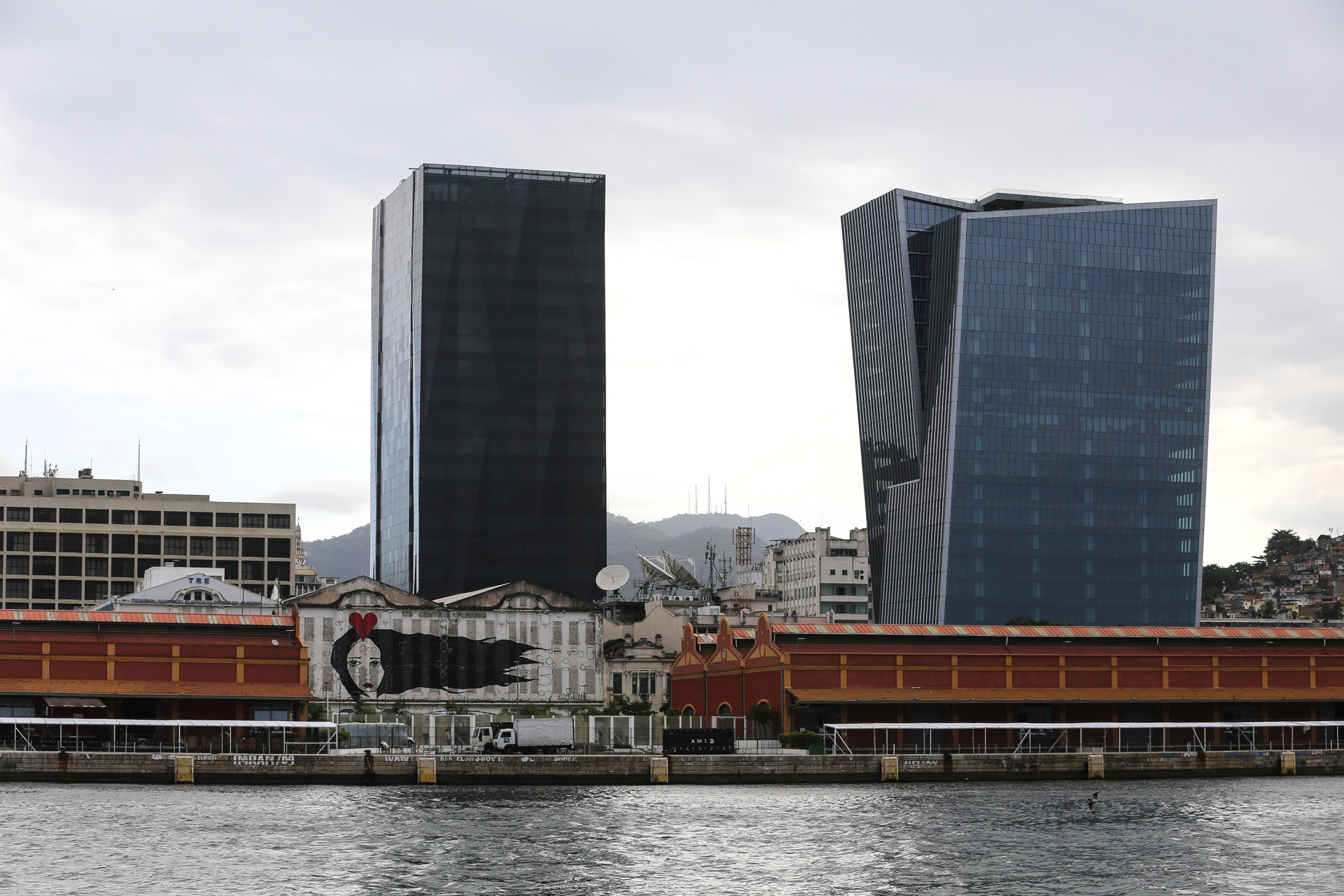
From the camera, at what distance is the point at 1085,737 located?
415 feet

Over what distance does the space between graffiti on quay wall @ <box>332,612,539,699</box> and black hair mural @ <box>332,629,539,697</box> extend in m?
0.06

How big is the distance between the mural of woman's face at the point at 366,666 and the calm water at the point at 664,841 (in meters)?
53.2

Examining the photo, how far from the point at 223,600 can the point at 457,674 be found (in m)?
29.3

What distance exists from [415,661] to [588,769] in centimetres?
5698

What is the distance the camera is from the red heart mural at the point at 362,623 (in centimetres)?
15412

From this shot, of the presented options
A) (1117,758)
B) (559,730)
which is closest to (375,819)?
(559,730)

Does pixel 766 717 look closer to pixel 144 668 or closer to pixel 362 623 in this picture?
pixel 144 668

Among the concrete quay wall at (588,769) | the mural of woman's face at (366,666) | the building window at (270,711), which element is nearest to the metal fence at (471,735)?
the building window at (270,711)

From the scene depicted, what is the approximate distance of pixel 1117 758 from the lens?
111 meters

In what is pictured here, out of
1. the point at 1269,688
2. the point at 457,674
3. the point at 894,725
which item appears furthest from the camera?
the point at 457,674

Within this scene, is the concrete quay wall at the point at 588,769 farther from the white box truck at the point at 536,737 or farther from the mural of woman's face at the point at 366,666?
the mural of woman's face at the point at 366,666

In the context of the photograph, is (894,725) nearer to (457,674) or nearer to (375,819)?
(375,819)

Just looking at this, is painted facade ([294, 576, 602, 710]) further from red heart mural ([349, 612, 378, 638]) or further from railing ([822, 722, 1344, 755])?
railing ([822, 722, 1344, 755])

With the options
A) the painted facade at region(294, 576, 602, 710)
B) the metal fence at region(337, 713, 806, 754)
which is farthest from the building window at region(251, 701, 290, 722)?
the painted facade at region(294, 576, 602, 710)
